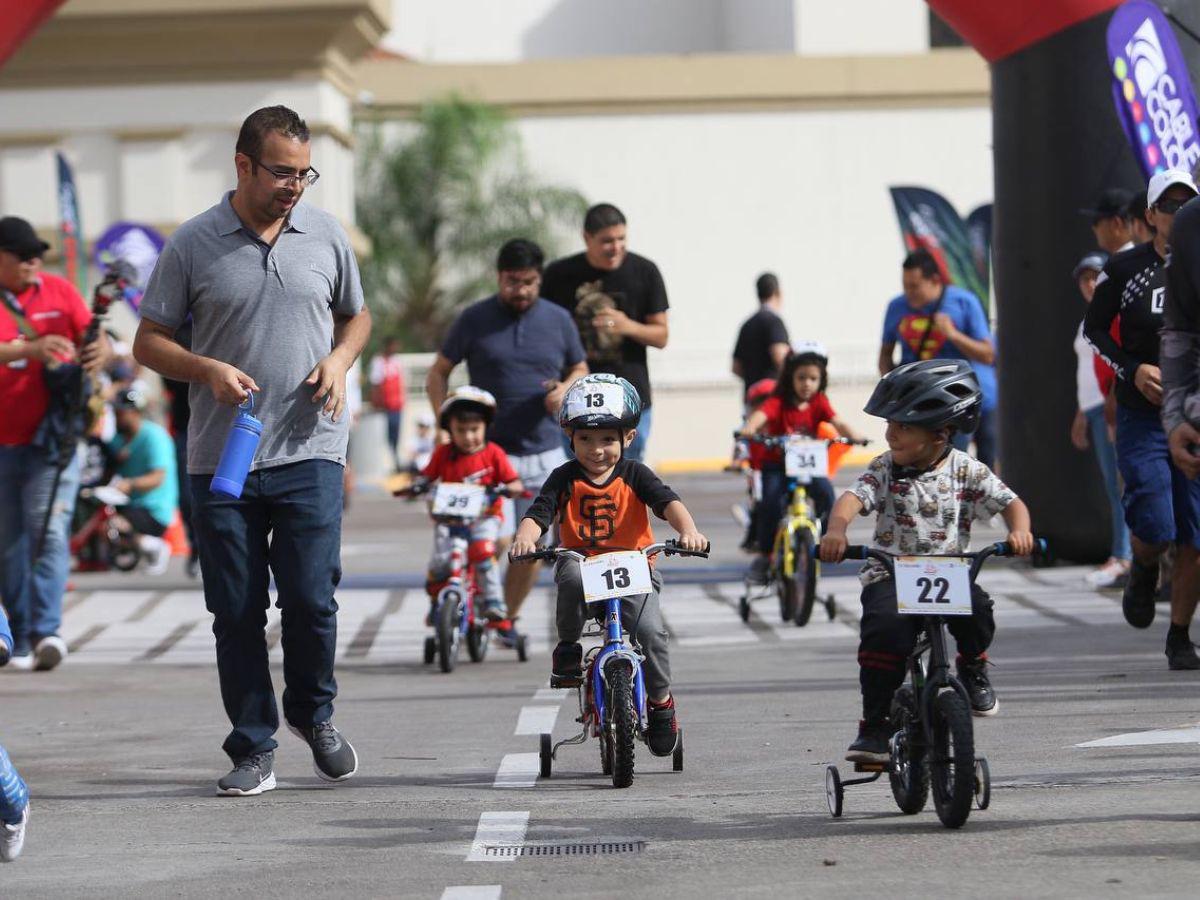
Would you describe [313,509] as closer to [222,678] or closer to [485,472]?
[222,678]

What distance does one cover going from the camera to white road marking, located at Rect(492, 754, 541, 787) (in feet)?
26.8

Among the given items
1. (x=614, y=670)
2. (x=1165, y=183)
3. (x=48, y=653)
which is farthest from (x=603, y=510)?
(x=48, y=653)

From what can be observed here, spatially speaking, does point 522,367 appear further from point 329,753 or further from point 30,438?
point 329,753

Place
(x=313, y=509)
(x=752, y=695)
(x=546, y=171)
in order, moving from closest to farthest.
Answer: (x=313, y=509) → (x=752, y=695) → (x=546, y=171)

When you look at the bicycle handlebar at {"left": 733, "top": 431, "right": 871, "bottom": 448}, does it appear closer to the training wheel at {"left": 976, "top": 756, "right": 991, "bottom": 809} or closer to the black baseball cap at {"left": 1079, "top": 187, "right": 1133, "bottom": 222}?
the black baseball cap at {"left": 1079, "top": 187, "right": 1133, "bottom": 222}

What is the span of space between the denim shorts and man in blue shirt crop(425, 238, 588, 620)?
312 cm

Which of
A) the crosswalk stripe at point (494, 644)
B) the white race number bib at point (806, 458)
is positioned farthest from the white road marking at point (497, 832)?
the white race number bib at point (806, 458)

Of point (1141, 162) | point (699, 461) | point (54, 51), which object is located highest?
point (54, 51)

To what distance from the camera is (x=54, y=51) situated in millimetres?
29812

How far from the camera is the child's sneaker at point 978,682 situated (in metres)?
7.44

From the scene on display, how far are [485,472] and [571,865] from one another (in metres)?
5.94

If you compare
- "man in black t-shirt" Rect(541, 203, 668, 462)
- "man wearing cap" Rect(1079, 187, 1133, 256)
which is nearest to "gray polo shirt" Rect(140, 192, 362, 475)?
"man in black t-shirt" Rect(541, 203, 668, 462)

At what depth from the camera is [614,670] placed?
8062 millimetres

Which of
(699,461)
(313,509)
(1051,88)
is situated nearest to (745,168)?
(699,461)
